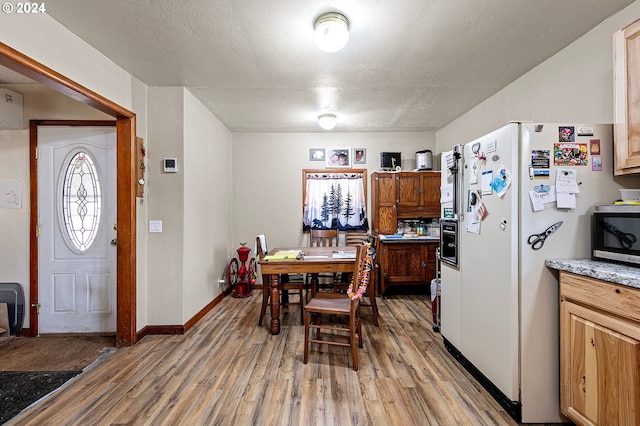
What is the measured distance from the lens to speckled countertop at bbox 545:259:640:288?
1239 millimetres

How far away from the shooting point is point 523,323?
1688mm

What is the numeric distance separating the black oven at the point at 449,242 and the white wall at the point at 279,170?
7.68 ft

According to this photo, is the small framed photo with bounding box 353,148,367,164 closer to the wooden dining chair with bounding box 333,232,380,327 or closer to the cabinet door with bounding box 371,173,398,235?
the cabinet door with bounding box 371,173,398,235

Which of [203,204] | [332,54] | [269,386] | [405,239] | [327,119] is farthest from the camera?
[405,239]

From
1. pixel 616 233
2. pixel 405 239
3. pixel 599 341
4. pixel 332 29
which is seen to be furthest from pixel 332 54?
pixel 405 239

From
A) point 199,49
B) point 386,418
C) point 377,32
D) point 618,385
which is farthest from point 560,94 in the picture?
point 199,49

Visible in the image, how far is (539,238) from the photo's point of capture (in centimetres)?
165

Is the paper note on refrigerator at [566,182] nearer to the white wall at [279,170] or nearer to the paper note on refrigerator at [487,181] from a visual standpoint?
the paper note on refrigerator at [487,181]

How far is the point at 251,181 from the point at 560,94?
4032mm

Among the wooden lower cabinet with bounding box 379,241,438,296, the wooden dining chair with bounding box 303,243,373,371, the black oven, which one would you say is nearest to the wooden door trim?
the wooden dining chair with bounding box 303,243,373,371

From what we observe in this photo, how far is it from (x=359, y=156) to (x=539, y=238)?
3.36 meters

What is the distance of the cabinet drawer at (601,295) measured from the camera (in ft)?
4.05

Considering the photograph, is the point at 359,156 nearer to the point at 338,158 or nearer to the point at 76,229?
the point at 338,158

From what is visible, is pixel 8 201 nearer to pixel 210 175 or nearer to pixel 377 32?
pixel 210 175
